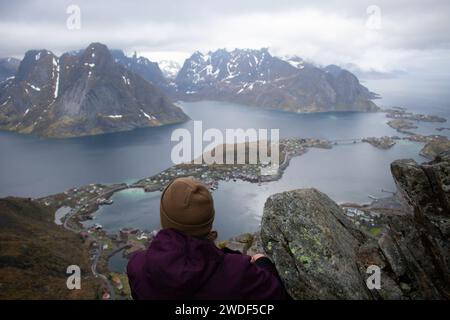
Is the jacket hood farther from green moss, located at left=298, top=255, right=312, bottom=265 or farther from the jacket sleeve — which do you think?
green moss, located at left=298, top=255, right=312, bottom=265

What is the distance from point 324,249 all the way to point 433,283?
5.93 ft

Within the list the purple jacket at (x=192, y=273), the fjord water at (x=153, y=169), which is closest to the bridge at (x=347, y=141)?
the fjord water at (x=153, y=169)

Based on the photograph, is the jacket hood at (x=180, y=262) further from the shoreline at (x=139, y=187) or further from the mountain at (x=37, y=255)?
the mountain at (x=37, y=255)

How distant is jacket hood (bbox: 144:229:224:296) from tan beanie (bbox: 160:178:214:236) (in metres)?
0.09

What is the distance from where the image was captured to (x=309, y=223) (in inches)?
273

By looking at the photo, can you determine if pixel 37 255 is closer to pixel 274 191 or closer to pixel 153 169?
pixel 274 191

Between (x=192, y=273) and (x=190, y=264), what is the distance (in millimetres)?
92

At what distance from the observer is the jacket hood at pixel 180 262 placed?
3.02 m

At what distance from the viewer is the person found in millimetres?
3055

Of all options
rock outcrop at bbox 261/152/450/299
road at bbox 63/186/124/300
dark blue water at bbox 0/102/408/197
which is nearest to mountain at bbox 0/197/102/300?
road at bbox 63/186/124/300

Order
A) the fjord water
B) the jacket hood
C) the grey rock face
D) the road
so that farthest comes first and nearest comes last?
the fjord water, the road, the grey rock face, the jacket hood

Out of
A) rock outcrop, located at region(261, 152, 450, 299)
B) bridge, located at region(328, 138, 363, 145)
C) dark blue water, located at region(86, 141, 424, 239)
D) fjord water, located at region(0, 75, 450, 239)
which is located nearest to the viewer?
rock outcrop, located at region(261, 152, 450, 299)

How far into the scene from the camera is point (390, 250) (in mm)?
6172
